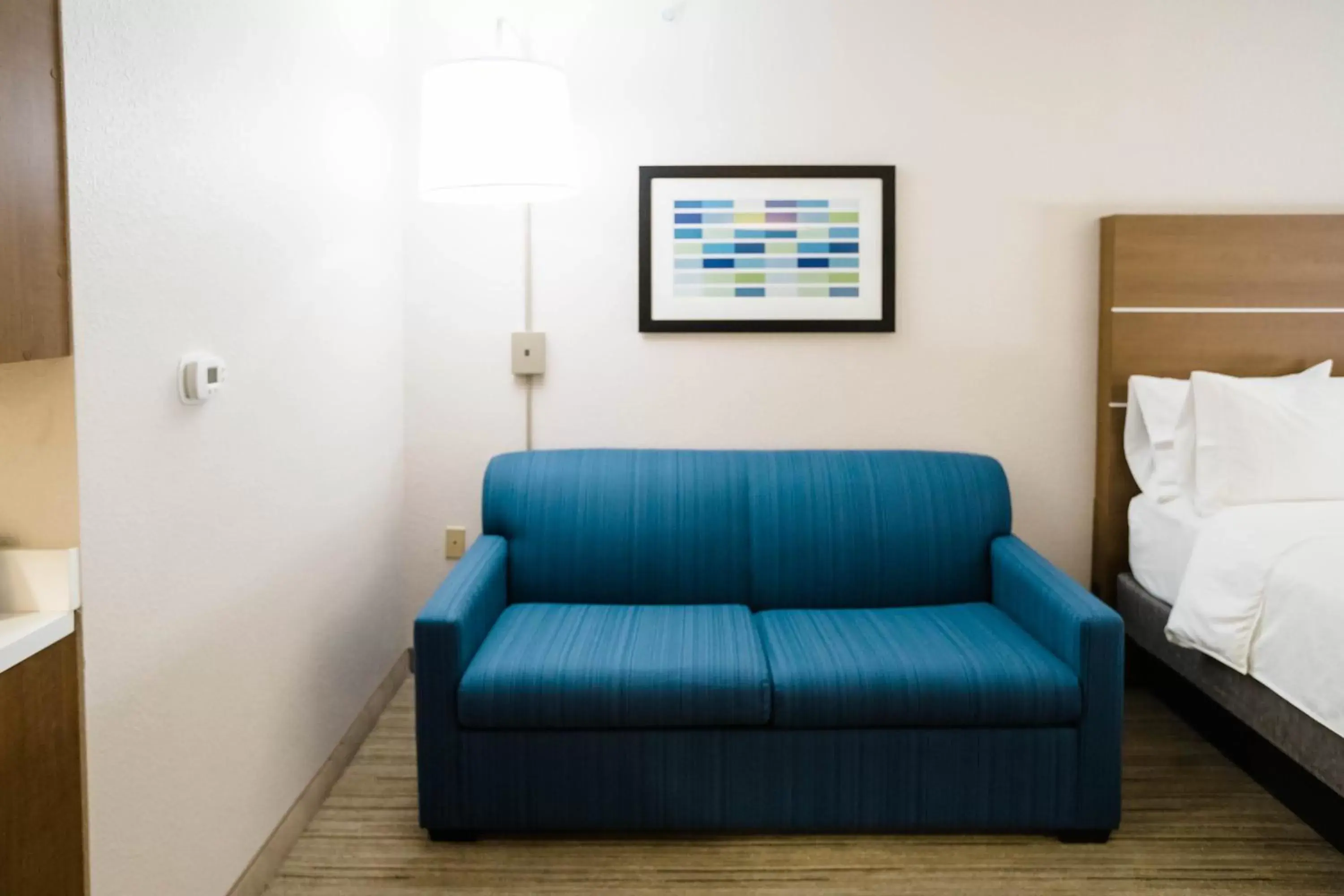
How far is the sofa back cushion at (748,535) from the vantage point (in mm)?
2998

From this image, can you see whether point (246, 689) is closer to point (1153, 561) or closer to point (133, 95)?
point (133, 95)

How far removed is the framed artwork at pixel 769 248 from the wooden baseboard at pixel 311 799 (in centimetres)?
137

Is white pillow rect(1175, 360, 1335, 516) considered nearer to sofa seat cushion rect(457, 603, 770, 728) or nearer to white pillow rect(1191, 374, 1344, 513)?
white pillow rect(1191, 374, 1344, 513)

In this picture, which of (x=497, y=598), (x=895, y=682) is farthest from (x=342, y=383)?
(x=895, y=682)

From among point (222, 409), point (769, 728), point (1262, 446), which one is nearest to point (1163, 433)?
point (1262, 446)

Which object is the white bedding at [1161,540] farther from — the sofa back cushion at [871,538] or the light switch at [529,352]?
the light switch at [529,352]

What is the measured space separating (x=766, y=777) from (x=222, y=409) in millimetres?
1397

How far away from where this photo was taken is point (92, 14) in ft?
5.15

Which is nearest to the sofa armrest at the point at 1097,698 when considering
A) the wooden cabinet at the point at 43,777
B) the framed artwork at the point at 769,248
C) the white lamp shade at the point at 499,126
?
the framed artwork at the point at 769,248

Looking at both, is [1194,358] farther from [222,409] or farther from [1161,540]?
[222,409]

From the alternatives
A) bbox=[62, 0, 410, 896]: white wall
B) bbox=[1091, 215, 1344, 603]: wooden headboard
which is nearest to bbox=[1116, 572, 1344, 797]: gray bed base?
bbox=[1091, 215, 1344, 603]: wooden headboard

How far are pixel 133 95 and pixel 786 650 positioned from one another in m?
1.75

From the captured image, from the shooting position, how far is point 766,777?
7.95 feet

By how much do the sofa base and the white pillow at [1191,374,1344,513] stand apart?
2.95 feet
